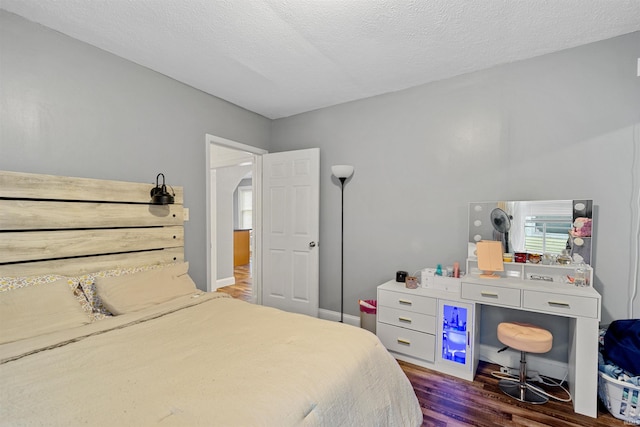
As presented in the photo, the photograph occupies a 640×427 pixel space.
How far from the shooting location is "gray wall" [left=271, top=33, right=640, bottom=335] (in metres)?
2.25

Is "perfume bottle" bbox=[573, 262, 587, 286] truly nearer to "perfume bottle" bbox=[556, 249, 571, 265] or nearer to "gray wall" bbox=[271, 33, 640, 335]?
"perfume bottle" bbox=[556, 249, 571, 265]

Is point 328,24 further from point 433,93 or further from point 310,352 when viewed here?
point 310,352

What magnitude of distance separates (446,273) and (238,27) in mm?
2553

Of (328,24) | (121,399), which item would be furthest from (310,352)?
(328,24)

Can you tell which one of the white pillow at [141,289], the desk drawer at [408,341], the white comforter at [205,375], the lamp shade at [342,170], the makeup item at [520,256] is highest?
the lamp shade at [342,170]

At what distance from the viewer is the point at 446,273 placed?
2.73 metres

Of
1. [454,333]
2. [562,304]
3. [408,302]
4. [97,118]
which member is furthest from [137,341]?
[562,304]

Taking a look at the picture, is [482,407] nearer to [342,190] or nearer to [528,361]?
[528,361]

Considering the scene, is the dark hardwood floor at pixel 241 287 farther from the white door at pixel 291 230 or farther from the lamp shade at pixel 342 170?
the lamp shade at pixel 342 170

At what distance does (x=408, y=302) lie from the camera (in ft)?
8.82

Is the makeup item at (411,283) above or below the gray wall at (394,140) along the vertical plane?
below

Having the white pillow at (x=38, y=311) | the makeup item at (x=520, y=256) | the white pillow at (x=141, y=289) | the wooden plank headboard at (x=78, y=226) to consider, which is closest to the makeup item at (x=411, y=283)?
the makeup item at (x=520, y=256)

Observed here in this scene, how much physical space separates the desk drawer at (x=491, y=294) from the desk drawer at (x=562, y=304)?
74mm

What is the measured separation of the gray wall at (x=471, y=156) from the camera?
2.25 meters
